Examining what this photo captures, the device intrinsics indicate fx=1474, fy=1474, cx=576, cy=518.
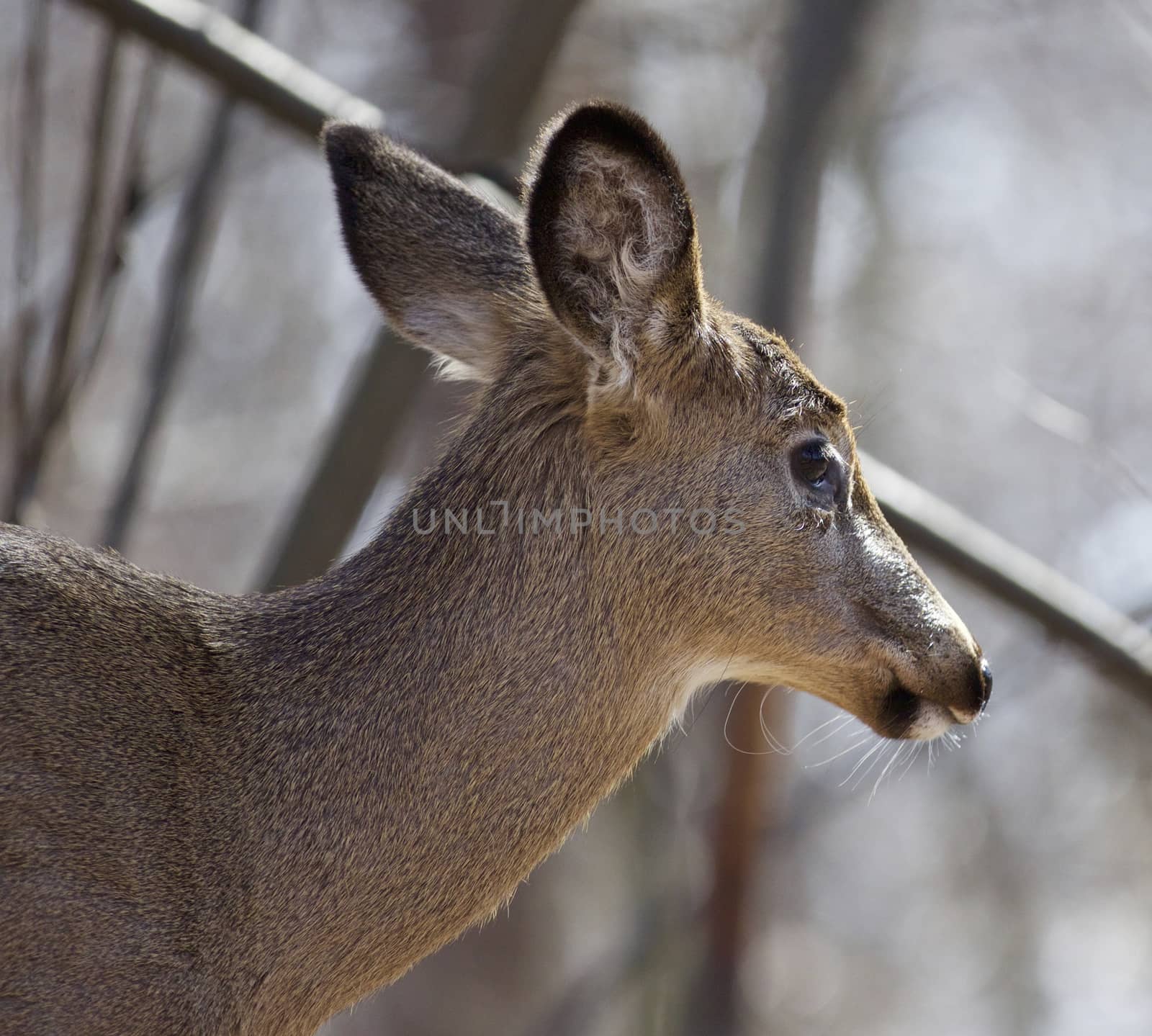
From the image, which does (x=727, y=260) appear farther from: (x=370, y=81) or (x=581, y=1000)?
(x=581, y=1000)

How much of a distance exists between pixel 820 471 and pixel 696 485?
1.28ft

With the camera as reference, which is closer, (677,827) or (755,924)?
(755,924)

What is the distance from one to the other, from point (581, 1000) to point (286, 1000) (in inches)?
316

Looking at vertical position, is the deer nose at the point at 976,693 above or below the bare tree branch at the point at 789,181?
below

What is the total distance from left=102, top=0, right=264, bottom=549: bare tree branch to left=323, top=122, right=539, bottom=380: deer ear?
2.02m

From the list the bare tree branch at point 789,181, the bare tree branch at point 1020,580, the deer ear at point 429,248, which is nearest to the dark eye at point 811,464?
the deer ear at point 429,248

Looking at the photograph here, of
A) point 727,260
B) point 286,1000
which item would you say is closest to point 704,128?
point 727,260

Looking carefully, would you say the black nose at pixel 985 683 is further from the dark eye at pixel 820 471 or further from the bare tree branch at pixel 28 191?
the bare tree branch at pixel 28 191

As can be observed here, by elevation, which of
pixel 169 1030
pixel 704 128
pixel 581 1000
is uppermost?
pixel 704 128

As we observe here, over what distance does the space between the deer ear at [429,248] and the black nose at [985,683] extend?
1739 millimetres

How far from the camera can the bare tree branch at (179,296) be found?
6.56 meters

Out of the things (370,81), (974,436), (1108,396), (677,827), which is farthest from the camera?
(974,436)

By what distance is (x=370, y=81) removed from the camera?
14039 millimetres

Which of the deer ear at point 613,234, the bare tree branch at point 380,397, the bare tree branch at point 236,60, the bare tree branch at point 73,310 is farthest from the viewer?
the bare tree branch at point 380,397
